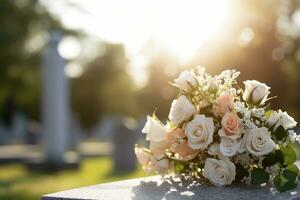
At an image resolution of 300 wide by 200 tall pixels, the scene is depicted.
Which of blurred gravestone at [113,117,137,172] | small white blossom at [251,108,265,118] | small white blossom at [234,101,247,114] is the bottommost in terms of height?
small white blossom at [251,108,265,118]

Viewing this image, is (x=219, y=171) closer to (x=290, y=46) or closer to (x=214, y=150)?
(x=214, y=150)

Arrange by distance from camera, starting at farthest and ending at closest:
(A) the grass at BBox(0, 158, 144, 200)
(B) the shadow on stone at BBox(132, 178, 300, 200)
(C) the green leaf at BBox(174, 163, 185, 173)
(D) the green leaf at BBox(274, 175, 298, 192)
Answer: (A) the grass at BBox(0, 158, 144, 200) < (C) the green leaf at BBox(174, 163, 185, 173) < (D) the green leaf at BBox(274, 175, 298, 192) < (B) the shadow on stone at BBox(132, 178, 300, 200)

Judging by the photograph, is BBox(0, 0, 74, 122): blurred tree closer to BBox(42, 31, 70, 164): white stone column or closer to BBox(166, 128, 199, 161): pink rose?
BBox(42, 31, 70, 164): white stone column

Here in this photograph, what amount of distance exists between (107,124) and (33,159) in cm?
4575

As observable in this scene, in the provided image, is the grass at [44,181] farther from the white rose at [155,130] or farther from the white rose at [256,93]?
the white rose at [256,93]

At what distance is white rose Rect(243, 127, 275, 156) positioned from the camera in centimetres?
358

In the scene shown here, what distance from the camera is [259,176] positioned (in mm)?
3551

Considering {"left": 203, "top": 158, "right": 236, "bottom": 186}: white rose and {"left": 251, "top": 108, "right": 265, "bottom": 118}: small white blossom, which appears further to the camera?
A: {"left": 251, "top": 108, "right": 265, "bottom": 118}: small white blossom

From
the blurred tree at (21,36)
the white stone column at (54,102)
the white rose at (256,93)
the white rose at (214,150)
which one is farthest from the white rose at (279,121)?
the white stone column at (54,102)

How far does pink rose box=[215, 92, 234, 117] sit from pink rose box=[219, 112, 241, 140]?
74 mm

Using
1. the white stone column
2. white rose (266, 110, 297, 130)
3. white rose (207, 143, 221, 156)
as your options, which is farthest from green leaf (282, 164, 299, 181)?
the white stone column

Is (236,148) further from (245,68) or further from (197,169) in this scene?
(245,68)

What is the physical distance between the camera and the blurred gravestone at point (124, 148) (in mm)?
17125

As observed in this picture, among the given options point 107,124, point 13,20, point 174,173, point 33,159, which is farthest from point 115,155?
point 107,124
